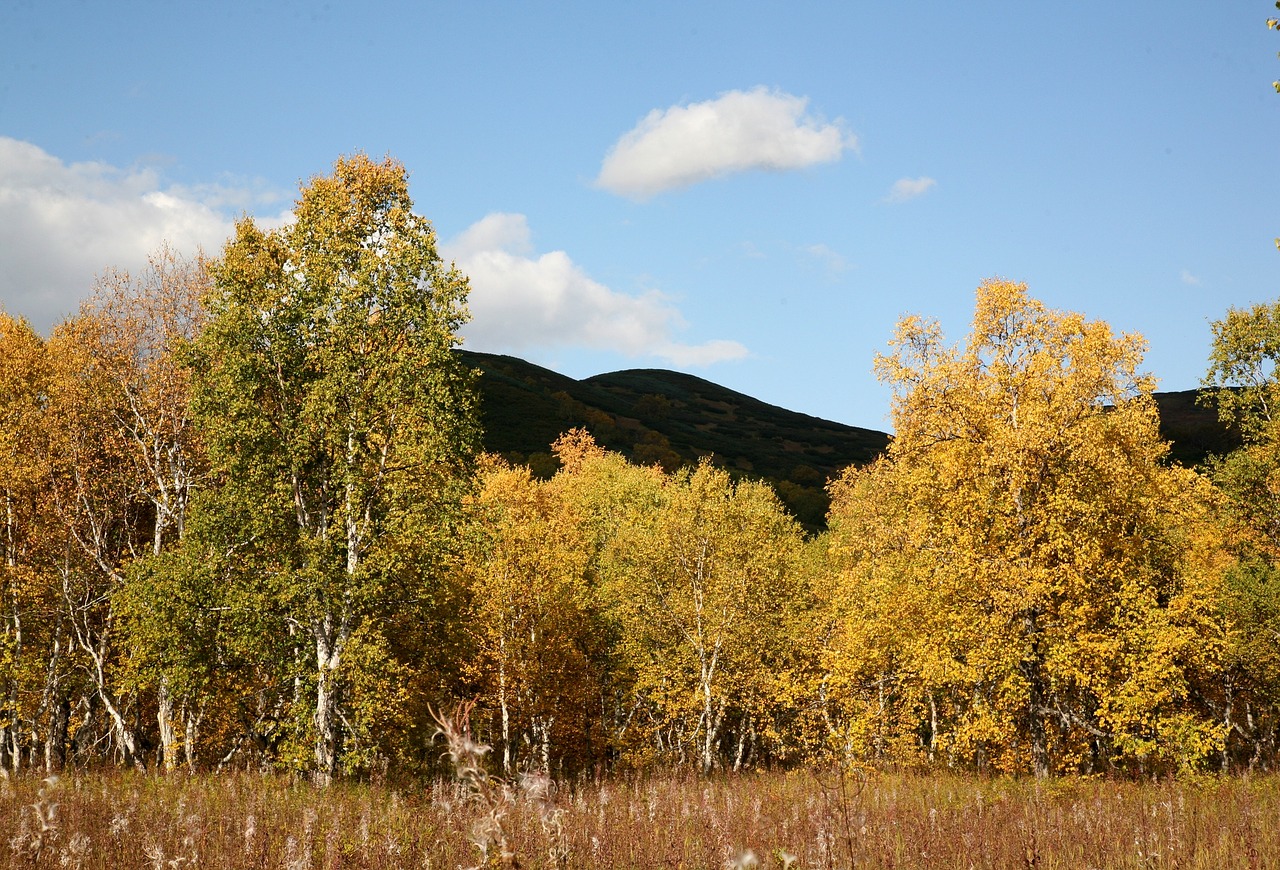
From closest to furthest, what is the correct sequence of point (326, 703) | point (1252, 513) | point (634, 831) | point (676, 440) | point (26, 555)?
point (634, 831)
point (326, 703)
point (26, 555)
point (1252, 513)
point (676, 440)

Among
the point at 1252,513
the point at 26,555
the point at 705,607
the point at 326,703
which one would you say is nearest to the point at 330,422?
the point at 326,703

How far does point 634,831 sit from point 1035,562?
614 inches

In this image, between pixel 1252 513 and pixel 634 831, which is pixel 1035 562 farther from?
pixel 1252 513

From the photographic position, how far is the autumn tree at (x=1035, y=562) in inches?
861

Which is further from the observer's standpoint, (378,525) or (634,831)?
(378,525)

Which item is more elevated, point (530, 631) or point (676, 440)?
point (676, 440)

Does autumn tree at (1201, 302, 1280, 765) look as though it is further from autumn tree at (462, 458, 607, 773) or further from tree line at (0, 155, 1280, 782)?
autumn tree at (462, 458, 607, 773)

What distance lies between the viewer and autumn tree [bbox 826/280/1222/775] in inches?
861

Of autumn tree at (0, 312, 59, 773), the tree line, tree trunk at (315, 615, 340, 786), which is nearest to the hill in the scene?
autumn tree at (0, 312, 59, 773)

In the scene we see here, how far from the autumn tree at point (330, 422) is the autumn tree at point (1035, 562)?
1290 centimetres

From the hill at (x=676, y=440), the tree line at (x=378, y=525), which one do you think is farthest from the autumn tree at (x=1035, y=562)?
the hill at (x=676, y=440)

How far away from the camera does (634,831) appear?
1149cm

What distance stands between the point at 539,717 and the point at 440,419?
90.7ft

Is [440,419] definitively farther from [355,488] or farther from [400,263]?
[400,263]
